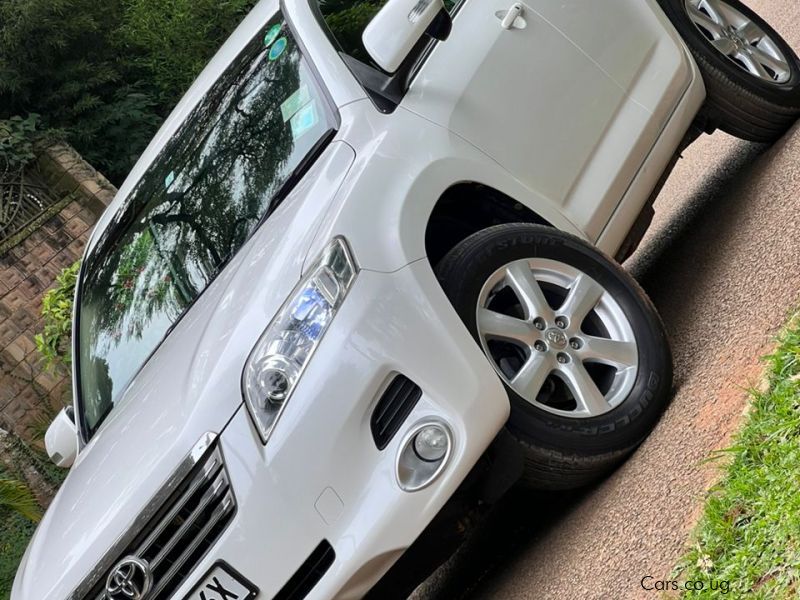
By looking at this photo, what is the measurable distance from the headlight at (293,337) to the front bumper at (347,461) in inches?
1.5

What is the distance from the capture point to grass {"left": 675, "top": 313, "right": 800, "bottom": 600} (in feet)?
7.67

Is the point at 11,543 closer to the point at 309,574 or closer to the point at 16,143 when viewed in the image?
the point at 16,143

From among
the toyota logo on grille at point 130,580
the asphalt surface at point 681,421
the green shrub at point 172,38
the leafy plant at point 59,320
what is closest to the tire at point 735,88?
the asphalt surface at point 681,421

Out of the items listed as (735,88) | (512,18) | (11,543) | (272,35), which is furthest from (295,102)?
(11,543)

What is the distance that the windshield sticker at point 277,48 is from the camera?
4.02m

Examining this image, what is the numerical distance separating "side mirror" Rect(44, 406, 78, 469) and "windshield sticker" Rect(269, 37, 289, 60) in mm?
1914

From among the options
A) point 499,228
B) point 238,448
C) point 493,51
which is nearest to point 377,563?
point 238,448

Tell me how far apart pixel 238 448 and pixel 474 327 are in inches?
32.9

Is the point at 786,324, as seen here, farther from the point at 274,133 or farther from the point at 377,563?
the point at 274,133

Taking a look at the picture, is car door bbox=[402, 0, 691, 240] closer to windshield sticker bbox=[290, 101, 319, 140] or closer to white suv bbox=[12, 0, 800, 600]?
white suv bbox=[12, 0, 800, 600]

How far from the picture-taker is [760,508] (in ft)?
8.27

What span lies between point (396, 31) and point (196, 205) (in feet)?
3.39

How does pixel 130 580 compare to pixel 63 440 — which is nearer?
pixel 130 580

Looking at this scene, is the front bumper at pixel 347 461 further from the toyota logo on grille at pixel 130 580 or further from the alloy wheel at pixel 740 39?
the alloy wheel at pixel 740 39
